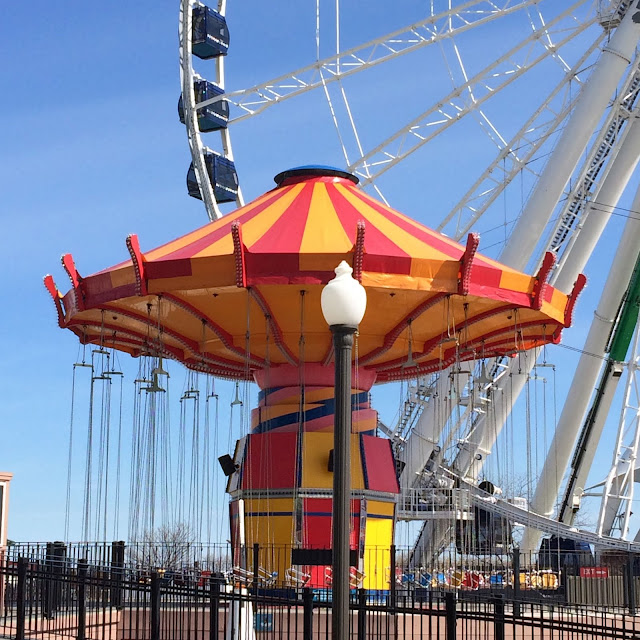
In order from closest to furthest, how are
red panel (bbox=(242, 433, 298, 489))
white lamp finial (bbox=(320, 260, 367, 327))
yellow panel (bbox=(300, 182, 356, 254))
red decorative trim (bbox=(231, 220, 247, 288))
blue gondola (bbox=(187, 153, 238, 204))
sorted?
white lamp finial (bbox=(320, 260, 367, 327))
red decorative trim (bbox=(231, 220, 247, 288))
yellow panel (bbox=(300, 182, 356, 254))
red panel (bbox=(242, 433, 298, 489))
blue gondola (bbox=(187, 153, 238, 204))

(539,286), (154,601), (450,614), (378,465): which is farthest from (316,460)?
(450,614)

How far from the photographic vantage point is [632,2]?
30062 mm

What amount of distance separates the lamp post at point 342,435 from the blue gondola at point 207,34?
82.8ft

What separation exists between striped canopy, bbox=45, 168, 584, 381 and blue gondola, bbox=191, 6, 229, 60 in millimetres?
13204

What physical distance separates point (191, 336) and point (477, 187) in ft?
35.1

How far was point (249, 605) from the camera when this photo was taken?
16469 millimetres

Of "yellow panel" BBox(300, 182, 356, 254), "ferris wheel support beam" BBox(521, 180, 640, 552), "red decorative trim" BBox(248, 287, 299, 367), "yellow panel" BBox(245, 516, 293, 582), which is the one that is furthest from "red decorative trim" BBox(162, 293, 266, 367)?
"ferris wheel support beam" BBox(521, 180, 640, 552)

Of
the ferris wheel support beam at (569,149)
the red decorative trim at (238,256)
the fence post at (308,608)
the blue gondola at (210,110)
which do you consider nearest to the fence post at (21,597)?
the fence post at (308,608)

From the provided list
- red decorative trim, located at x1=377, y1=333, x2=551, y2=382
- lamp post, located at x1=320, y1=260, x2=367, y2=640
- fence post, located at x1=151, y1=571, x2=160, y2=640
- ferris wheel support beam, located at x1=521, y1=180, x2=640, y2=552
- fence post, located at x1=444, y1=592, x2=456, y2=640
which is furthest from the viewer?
ferris wheel support beam, located at x1=521, y1=180, x2=640, y2=552

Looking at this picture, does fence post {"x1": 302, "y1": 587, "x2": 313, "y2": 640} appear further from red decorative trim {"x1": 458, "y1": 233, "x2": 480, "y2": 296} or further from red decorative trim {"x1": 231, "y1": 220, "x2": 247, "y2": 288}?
red decorative trim {"x1": 458, "y1": 233, "x2": 480, "y2": 296}

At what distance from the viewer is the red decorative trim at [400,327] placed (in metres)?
19.3

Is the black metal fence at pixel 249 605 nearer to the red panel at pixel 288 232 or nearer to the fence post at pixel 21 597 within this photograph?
the fence post at pixel 21 597

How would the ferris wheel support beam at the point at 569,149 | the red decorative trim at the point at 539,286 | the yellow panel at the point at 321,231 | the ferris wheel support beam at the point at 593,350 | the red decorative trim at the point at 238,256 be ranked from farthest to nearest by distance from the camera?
the ferris wheel support beam at the point at 593,350, the ferris wheel support beam at the point at 569,149, the red decorative trim at the point at 539,286, the yellow panel at the point at 321,231, the red decorative trim at the point at 238,256

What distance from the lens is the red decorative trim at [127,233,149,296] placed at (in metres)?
18.1
